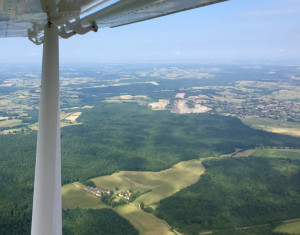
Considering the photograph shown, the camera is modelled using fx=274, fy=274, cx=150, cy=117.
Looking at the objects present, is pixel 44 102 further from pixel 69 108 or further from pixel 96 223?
pixel 69 108

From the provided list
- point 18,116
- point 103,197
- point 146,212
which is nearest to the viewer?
point 146,212

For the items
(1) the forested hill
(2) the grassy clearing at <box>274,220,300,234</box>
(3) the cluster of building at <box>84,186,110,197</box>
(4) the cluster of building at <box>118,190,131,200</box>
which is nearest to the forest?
(2) the grassy clearing at <box>274,220,300,234</box>

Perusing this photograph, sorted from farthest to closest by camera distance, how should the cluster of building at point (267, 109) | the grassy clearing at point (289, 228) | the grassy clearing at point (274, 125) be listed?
the cluster of building at point (267, 109), the grassy clearing at point (274, 125), the grassy clearing at point (289, 228)

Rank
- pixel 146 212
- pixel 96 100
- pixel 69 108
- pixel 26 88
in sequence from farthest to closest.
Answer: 1. pixel 26 88
2. pixel 96 100
3. pixel 69 108
4. pixel 146 212

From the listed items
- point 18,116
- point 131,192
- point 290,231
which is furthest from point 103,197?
point 18,116

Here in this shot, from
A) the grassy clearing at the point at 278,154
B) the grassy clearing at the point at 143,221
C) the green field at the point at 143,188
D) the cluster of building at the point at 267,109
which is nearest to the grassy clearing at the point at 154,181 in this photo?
the green field at the point at 143,188

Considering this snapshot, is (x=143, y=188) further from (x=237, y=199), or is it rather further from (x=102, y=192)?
(x=237, y=199)

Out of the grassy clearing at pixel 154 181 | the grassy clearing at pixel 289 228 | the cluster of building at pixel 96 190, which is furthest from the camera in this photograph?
the grassy clearing at pixel 154 181

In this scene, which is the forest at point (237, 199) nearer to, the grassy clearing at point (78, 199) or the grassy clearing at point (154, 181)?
the grassy clearing at point (154, 181)
